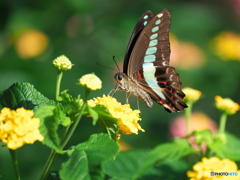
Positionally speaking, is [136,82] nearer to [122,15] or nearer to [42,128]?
[42,128]

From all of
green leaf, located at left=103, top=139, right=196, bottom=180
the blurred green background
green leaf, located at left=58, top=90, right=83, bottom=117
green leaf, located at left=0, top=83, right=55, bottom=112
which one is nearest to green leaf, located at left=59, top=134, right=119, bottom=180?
green leaf, located at left=58, top=90, right=83, bottom=117

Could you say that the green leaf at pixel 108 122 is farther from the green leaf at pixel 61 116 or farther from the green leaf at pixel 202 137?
the green leaf at pixel 202 137

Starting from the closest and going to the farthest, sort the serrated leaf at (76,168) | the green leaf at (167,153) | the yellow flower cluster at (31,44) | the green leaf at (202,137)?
the serrated leaf at (76,168)
the green leaf at (167,153)
the green leaf at (202,137)
the yellow flower cluster at (31,44)

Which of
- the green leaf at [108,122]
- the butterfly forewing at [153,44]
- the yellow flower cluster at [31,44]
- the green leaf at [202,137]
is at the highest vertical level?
the yellow flower cluster at [31,44]

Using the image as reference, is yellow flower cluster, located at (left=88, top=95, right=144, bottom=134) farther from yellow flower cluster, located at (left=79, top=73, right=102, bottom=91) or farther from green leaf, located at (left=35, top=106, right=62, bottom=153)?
green leaf, located at (left=35, top=106, right=62, bottom=153)

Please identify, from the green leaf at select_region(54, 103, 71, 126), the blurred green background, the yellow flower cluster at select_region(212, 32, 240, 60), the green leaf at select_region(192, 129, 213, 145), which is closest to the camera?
the green leaf at select_region(54, 103, 71, 126)

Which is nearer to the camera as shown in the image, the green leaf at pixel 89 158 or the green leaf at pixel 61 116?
the green leaf at pixel 89 158

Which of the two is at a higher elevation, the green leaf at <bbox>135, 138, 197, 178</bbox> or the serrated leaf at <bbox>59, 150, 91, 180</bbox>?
the serrated leaf at <bbox>59, 150, 91, 180</bbox>

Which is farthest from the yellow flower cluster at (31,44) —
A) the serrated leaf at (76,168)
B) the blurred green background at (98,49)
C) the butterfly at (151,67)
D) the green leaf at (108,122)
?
the serrated leaf at (76,168)
